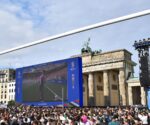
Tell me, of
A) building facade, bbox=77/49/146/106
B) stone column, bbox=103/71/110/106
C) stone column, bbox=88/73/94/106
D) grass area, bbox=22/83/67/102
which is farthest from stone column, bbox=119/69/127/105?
grass area, bbox=22/83/67/102

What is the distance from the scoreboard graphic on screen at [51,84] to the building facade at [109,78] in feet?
103

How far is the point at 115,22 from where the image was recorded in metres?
7.89

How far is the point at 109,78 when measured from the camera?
273ft

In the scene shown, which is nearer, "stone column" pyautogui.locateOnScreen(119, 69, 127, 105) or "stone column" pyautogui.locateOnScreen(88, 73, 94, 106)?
"stone column" pyautogui.locateOnScreen(119, 69, 127, 105)

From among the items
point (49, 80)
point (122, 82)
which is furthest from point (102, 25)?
point (122, 82)

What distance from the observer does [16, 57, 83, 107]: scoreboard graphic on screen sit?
4094cm

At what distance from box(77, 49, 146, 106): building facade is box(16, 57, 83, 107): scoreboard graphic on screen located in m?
31.5

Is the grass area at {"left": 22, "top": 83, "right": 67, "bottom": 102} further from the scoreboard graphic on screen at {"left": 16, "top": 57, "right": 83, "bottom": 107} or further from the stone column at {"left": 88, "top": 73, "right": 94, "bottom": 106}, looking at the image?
the stone column at {"left": 88, "top": 73, "right": 94, "bottom": 106}

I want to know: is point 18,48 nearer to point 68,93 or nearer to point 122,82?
point 68,93

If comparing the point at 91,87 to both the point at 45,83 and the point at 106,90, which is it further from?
the point at 45,83

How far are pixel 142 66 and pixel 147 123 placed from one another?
28.7m

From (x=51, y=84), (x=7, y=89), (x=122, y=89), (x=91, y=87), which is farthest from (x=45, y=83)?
(x=7, y=89)

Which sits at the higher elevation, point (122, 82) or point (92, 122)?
point (122, 82)

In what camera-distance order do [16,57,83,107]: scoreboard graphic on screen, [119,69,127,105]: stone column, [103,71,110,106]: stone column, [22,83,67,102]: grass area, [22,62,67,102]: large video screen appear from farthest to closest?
[103,71,110,106]: stone column, [119,69,127,105]: stone column, [22,83,67,102]: grass area, [22,62,67,102]: large video screen, [16,57,83,107]: scoreboard graphic on screen
